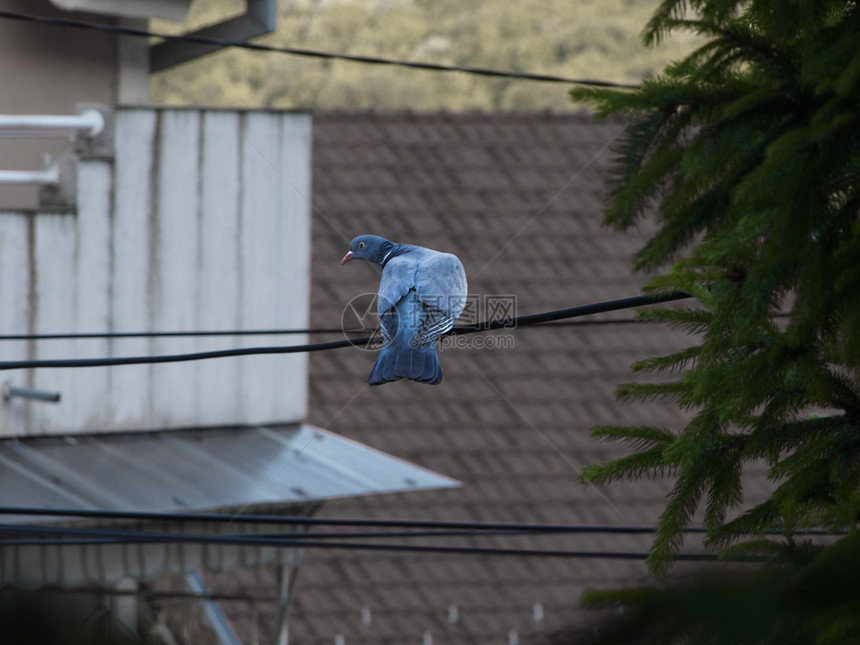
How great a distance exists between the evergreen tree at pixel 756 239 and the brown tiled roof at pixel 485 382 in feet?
16.7

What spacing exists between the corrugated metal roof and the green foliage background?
23.7m

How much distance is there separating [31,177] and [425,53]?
3766 centimetres

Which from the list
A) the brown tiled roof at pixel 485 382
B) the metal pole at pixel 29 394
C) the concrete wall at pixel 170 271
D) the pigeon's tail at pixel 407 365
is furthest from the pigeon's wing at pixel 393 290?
the brown tiled roof at pixel 485 382

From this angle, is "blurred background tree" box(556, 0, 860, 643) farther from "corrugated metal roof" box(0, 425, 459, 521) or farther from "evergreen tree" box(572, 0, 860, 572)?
"corrugated metal roof" box(0, 425, 459, 521)

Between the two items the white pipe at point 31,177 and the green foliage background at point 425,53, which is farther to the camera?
the green foliage background at point 425,53

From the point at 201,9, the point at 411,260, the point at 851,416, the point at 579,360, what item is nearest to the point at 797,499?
the point at 851,416

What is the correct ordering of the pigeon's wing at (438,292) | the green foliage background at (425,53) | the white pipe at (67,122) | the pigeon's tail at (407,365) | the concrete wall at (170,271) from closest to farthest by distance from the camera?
the pigeon's tail at (407,365)
the pigeon's wing at (438,292)
the white pipe at (67,122)
the concrete wall at (170,271)
the green foliage background at (425,53)

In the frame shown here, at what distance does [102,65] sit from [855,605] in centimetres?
811

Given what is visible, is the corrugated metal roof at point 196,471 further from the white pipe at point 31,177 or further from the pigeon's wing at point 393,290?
the pigeon's wing at point 393,290

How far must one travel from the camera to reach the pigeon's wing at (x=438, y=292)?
4211mm

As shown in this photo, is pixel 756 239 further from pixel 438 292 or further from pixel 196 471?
pixel 196 471

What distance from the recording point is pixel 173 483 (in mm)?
5785

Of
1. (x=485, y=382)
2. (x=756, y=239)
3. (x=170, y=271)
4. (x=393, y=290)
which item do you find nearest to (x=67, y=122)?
(x=170, y=271)

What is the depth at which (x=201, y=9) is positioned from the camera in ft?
140
